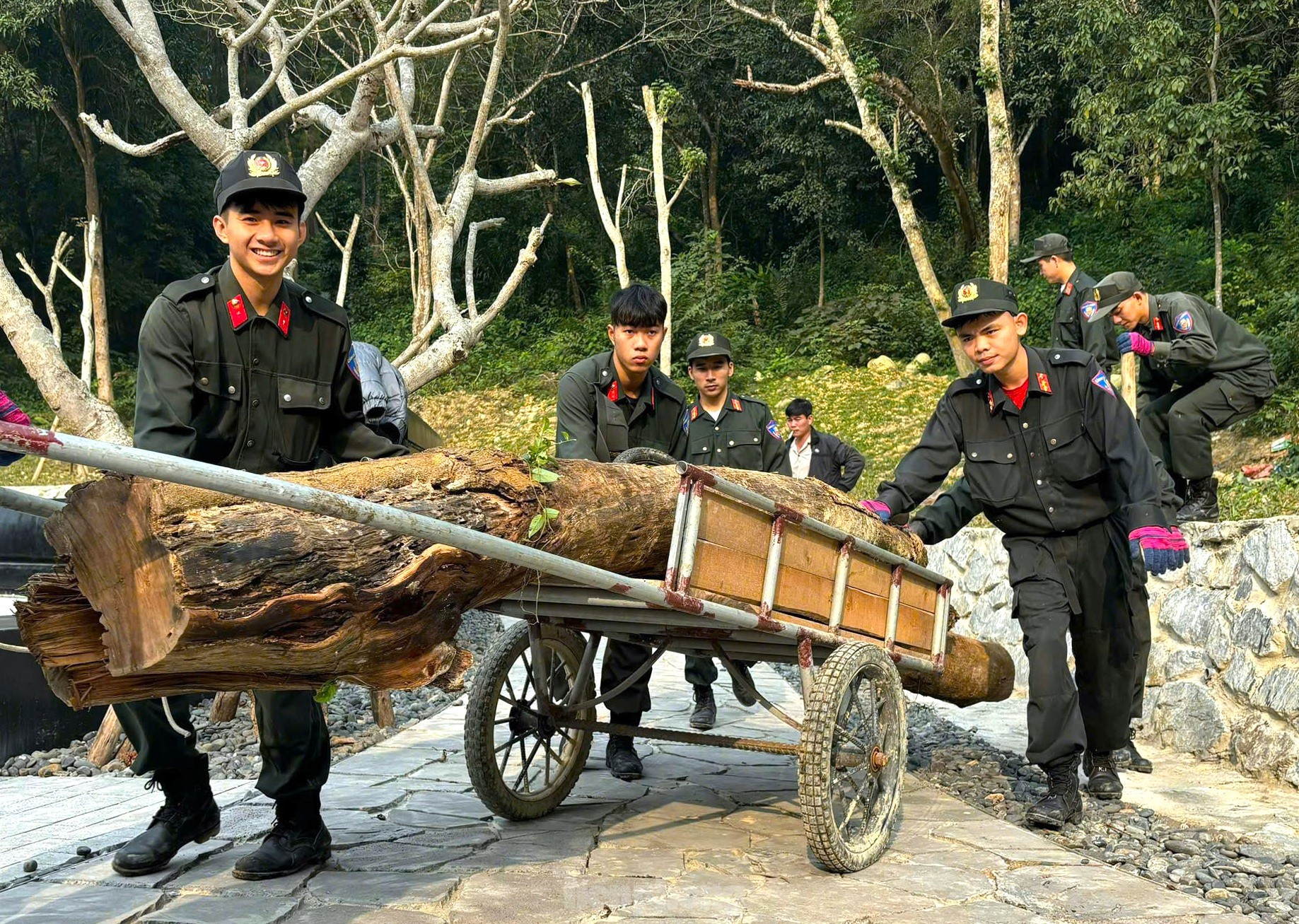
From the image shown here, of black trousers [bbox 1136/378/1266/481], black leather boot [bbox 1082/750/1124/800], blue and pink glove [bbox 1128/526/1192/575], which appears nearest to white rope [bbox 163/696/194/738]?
blue and pink glove [bbox 1128/526/1192/575]

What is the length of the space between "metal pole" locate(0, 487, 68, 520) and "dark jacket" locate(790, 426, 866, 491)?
24.7ft

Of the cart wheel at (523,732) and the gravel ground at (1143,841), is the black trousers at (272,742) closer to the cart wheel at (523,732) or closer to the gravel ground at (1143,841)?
the cart wheel at (523,732)

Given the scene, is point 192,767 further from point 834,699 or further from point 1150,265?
point 1150,265

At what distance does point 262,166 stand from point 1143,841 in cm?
387

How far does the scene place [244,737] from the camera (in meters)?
6.49

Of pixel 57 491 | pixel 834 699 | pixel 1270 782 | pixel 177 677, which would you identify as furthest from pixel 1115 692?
pixel 57 491

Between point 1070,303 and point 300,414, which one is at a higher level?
point 1070,303

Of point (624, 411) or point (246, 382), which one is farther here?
point (624, 411)

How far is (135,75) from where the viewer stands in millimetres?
25031

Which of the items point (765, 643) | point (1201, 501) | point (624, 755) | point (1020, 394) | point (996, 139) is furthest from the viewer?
point (996, 139)

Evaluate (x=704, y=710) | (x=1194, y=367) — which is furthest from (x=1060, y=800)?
(x=1194, y=367)

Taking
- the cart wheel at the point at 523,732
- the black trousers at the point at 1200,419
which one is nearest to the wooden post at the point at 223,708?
the cart wheel at the point at 523,732

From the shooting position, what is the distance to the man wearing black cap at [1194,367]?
7.04 meters

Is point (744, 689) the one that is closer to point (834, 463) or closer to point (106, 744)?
point (106, 744)
